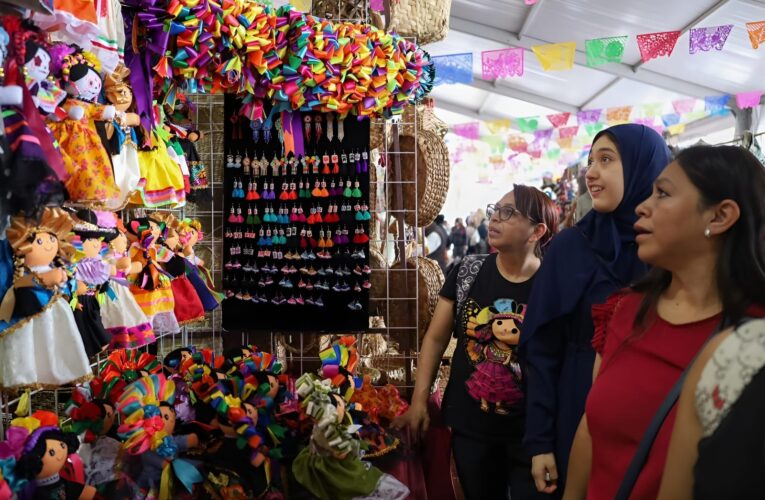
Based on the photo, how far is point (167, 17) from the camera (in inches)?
81.0

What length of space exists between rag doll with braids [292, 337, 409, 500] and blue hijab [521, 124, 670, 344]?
2.08 feet

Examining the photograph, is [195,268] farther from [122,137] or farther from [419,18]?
[419,18]

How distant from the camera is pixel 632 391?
3.73ft

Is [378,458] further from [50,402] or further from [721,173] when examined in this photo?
[721,173]

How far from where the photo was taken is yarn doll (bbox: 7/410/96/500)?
146cm

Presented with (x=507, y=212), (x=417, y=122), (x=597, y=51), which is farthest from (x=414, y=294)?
(x=597, y=51)

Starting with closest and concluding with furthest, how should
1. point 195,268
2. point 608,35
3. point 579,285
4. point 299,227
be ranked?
point 579,285
point 195,268
point 299,227
point 608,35

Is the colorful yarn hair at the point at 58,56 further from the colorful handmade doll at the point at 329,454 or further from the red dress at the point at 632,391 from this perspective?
the red dress at the point at 632,391

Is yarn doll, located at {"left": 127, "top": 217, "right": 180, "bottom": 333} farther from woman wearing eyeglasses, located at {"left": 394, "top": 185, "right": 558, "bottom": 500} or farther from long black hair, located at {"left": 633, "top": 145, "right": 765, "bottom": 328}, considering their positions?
long black hair, located at {"left": 633, "top": 145, "right": 765, "bottom": 328}

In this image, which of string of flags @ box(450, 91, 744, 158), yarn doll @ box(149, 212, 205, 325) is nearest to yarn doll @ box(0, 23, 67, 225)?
yarn doll @ box(149, 212, 205, 325)

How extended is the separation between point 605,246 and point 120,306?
1.45m

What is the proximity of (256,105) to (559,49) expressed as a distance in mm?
4677

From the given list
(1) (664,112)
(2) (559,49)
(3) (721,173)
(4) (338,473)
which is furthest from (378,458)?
(1) (664,112)

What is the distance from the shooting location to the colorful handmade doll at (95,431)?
1878 millimetres
